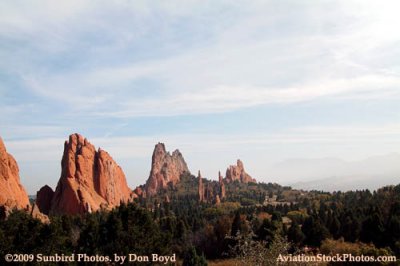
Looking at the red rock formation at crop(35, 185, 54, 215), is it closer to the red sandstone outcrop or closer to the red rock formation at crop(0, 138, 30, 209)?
the red sandstone outcrop

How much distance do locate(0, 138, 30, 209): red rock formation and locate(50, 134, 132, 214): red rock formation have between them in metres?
15.8

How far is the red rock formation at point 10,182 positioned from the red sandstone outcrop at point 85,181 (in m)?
16.6

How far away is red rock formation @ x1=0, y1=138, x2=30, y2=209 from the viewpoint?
265 feet

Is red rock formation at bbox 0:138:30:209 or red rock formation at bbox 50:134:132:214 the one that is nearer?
red rock formation at bbox 0:138:30:209

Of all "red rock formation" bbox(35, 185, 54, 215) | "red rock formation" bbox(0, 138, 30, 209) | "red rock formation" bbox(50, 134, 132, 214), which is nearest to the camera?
"red rock formation" bbox(0, 138, 30, 209)

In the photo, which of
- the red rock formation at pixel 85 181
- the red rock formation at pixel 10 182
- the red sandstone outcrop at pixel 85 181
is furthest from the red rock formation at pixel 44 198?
the red rock formation at pixel 10 182

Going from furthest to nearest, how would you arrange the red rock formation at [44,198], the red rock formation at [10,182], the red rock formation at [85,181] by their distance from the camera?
the red rock formation at [44,198]
the red rock formation at [85,181]
the red rock formation at [10,182]

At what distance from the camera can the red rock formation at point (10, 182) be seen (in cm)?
8070

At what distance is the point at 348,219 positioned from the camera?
61.8m

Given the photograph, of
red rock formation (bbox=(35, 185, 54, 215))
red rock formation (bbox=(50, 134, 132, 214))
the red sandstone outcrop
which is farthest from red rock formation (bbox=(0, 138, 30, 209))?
red rock formation (bbox=(35, 185, 54, 215))

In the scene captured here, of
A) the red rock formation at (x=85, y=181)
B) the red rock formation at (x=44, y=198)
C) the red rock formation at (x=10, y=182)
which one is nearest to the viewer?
the red rock formation at (x=10, y=182)

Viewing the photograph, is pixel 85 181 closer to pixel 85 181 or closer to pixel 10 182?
pixel 85 181

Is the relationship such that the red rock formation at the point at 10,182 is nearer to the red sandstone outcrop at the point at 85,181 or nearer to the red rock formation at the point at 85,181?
the red rock formation at the point at 85,181

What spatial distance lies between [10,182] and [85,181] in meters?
34.7
